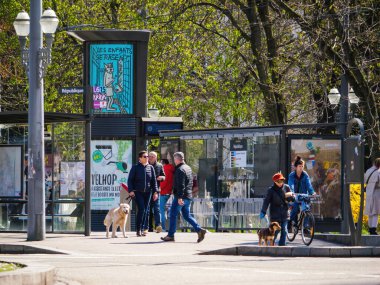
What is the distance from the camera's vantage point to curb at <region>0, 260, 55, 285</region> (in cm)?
1305

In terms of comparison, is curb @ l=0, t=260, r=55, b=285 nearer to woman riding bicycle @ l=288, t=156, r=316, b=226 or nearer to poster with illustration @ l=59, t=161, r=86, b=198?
woman riding bicycle @ l=288, t=156, r=316, b=226

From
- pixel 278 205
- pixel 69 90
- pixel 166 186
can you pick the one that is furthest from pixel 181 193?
pixel 166 186

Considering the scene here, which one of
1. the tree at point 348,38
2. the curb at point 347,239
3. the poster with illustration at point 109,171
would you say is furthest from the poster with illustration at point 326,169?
the poster with illustration at point 109,171

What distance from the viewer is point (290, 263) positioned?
18.0 metres

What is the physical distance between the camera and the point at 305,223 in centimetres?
2181

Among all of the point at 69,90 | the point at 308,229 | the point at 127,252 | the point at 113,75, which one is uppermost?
the point at 113,75

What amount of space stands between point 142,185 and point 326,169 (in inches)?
188

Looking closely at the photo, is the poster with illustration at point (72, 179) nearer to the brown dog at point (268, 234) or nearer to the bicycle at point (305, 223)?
the bicycle at point (305, 223)

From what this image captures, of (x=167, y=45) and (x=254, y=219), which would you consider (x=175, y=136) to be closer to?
(x=254, y=219)

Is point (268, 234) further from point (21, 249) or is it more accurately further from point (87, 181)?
point (87, 181)

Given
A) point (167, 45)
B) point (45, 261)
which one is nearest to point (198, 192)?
point (45, 261)

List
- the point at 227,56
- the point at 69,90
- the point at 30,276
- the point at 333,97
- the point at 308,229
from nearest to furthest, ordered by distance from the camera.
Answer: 1. the point at 30,276
2. the point at 308,229
3. the point at 69,90
4. the point at 333,97
5. the point at 227,56

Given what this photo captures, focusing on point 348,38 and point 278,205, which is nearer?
point 278,205

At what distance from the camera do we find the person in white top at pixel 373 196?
25.7 metres
